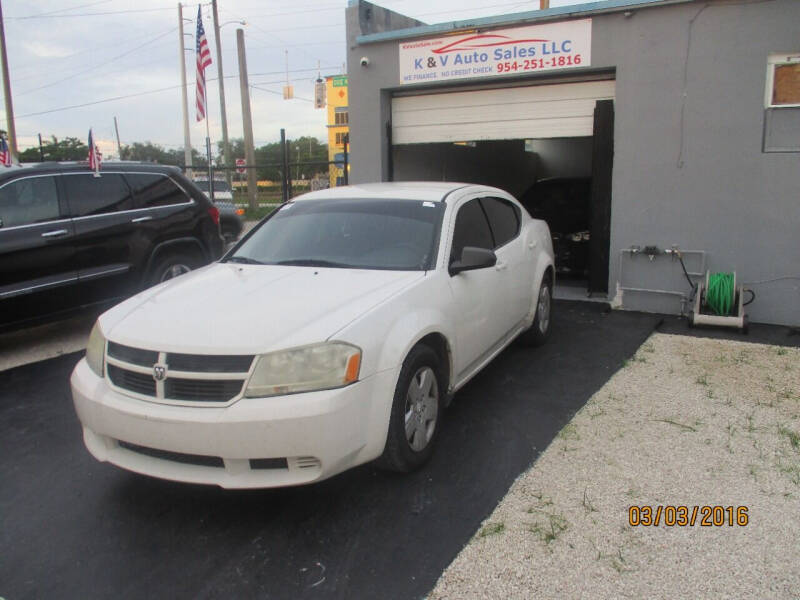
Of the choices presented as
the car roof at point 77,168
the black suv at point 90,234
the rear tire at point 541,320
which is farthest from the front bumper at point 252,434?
the car roof at point 77,168

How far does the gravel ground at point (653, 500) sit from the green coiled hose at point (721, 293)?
1.80m

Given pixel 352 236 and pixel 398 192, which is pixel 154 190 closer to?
pixel 398 192

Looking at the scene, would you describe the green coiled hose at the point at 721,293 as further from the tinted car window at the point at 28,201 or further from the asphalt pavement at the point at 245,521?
the tinted car window at the point at 28,201

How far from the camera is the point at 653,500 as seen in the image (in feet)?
11.2

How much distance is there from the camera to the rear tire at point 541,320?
611cm

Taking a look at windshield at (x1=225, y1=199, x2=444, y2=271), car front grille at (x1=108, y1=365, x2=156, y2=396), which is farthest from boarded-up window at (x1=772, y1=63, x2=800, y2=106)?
car front grille at (x1=108, y1=365, x2=156, y2=396)

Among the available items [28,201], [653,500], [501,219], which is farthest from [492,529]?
[28,201]

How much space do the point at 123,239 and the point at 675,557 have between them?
5.97 m

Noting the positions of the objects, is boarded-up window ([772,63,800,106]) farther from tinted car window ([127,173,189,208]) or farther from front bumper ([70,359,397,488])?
tinted car window ([127,173,189,208])

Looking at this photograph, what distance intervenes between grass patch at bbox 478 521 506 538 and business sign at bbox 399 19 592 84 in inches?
246

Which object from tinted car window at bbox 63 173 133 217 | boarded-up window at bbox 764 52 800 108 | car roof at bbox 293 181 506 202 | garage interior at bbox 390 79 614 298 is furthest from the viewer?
garage interior at bbox 390 79 614 298

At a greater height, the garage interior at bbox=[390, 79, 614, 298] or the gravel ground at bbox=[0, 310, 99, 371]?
the garage interior at bbox=[390, 79, 614, 298]

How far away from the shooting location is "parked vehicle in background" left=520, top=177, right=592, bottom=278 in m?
9.62
